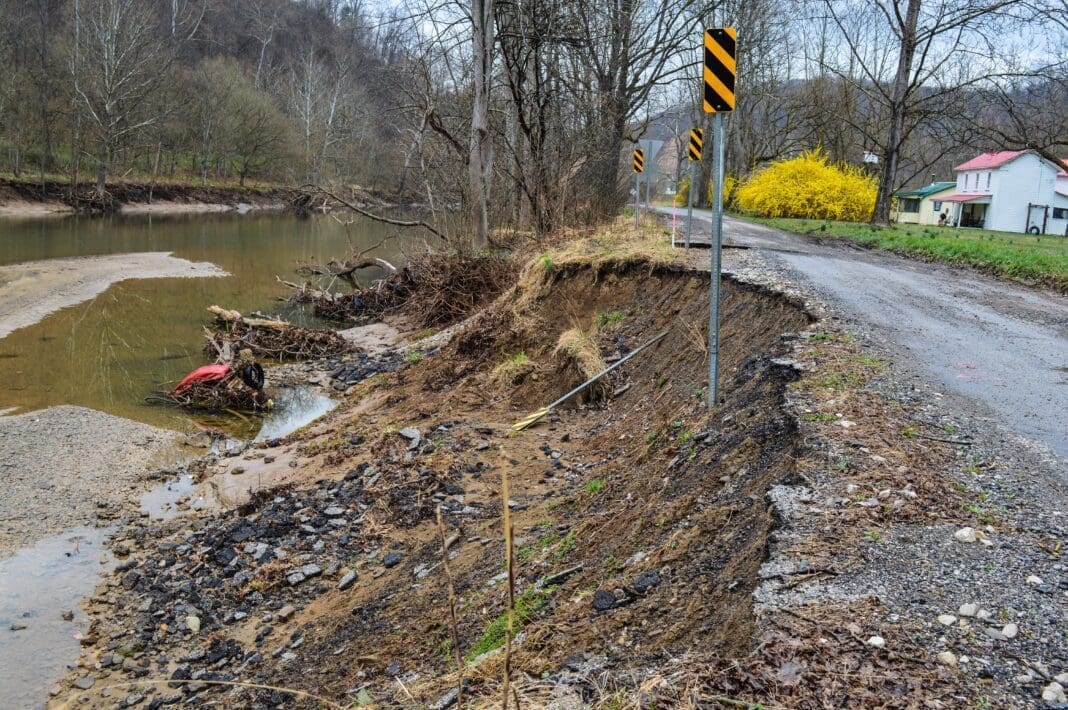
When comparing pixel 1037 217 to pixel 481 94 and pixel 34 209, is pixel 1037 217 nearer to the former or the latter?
pixel 481 94

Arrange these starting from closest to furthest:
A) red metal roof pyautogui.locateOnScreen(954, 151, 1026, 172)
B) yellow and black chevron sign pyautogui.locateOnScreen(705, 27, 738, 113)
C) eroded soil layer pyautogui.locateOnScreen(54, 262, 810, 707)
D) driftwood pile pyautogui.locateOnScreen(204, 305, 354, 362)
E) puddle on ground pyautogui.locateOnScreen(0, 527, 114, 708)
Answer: eroded soil layer pyautogui.locateOnScreen(54, 262, 810, 707)
yellow and black chevron sign pyautogui.locateOnScreen(705, 27, 738, 113)
puddle on ground pyautogui.locateOnScreen(0, 527, 114, 708)
driftwood pile pyautogui.locateOnScreen(204, 305, 354, 362)
red metal roof pyautogui.locateOnScreen(954, 151, 1026, 172)

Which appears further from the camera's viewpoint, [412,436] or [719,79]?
[412,436]

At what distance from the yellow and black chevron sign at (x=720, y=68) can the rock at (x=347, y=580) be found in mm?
4842

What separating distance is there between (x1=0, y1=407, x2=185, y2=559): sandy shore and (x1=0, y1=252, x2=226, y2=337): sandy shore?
7863 mm

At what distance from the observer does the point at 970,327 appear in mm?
8734

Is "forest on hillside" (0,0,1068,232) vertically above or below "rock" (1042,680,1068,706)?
above

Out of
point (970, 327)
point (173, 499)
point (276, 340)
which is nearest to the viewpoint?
point (970, 327)

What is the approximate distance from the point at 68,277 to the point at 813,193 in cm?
3023

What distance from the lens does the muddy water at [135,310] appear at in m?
14.0

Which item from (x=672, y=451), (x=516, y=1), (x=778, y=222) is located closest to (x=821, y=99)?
(x=778, y=222)

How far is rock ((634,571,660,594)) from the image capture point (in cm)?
420

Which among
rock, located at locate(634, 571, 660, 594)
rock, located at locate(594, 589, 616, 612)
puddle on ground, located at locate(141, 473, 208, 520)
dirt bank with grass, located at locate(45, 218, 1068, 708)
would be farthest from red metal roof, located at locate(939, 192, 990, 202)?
rock, located at locate(594, 589, 616, 612)

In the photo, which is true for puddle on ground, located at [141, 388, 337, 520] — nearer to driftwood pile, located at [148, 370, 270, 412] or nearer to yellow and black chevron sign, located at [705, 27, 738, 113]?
driftwood pile, located at [148, 370, 270, 412]

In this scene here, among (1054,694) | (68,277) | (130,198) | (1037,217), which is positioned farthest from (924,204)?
(1054,694)
